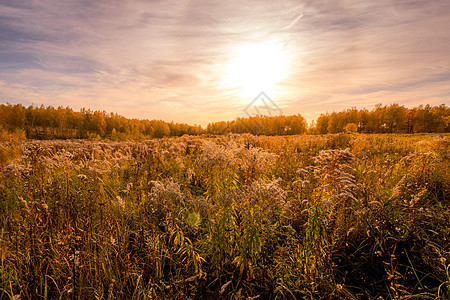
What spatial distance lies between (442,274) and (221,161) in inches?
140

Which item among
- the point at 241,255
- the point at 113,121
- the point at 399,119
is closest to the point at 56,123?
the point at 113,121

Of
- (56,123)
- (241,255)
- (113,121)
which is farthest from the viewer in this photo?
(113,121)

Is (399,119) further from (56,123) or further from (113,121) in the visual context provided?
(56,123)

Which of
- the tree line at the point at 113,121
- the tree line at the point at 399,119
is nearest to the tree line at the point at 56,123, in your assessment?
the tree line at the point at 113,121

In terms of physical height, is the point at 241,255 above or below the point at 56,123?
below

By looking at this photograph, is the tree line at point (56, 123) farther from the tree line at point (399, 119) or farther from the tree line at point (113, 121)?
the tree line at point (399, 119)

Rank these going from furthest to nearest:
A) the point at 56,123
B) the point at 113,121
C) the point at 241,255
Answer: the point at 113,121 < the point at 56,123 < the point at 241,255

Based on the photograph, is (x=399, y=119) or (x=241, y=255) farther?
(x=399, y=119)

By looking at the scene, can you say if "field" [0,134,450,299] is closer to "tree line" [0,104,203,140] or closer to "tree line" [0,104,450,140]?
"tree line" [0,104,450,140]

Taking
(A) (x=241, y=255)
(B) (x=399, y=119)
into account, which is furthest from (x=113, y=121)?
(B) (x=399, y=119)

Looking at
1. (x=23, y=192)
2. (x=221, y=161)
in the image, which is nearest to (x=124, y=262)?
(x=221, y=161)

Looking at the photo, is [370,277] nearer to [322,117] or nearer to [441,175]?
[441,175]

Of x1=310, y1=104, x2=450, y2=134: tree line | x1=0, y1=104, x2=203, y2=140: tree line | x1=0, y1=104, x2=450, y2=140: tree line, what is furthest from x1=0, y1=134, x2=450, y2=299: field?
x1=310, y1=104, x2=450, y2=134: tree line

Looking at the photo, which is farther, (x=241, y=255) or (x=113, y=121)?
(x=113, y=121)
